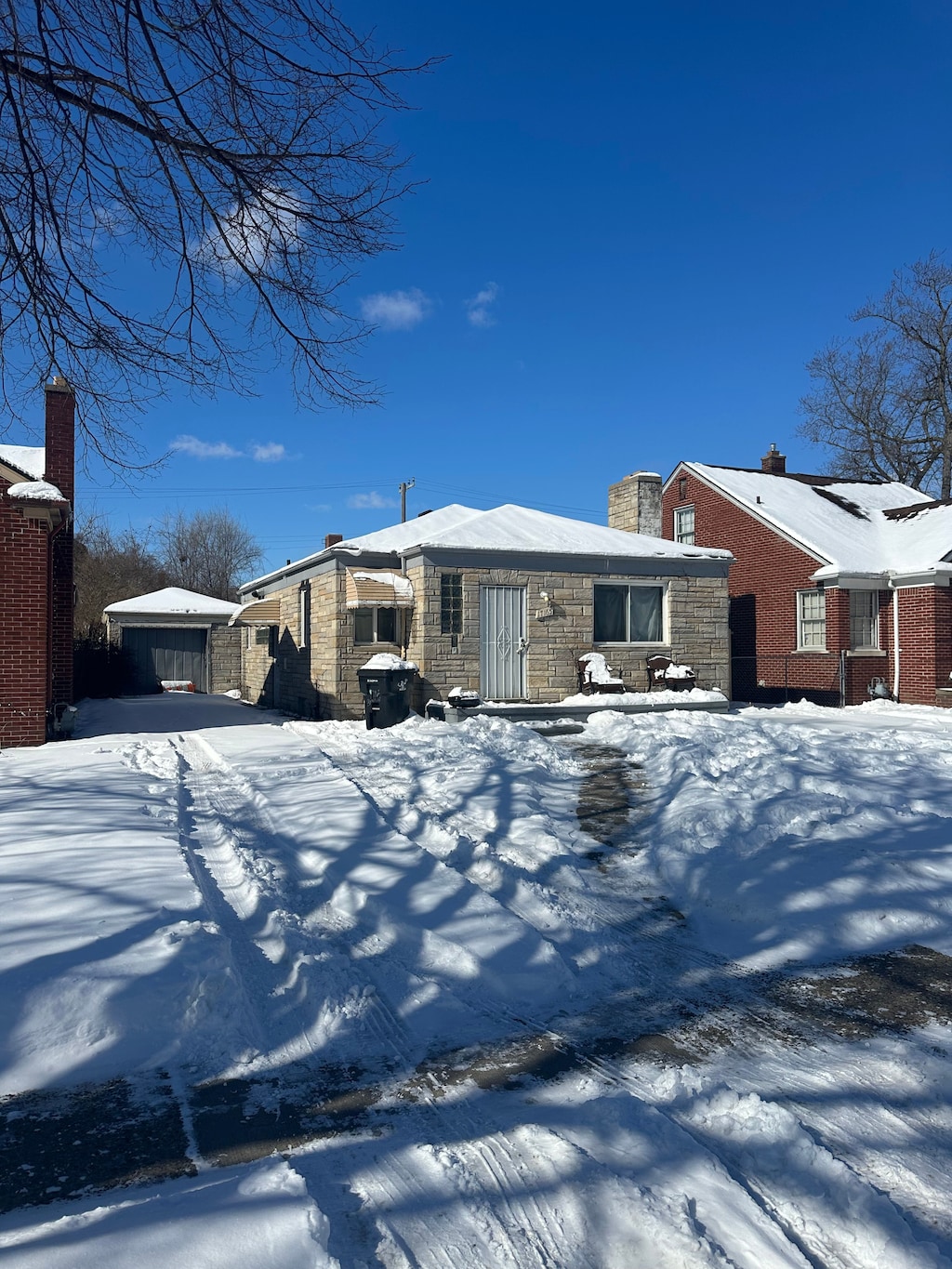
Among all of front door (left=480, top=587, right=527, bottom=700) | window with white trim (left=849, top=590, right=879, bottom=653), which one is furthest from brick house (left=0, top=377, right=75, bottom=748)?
window with white trim (left=849, top=590, right=879, bottom=653)

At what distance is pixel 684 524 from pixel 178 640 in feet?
51.8

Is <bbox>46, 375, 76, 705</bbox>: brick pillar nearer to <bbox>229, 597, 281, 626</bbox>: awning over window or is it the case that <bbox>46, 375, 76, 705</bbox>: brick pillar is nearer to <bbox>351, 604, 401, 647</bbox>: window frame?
<bbox>229, 597, 281, 626</bbox>: awning over window

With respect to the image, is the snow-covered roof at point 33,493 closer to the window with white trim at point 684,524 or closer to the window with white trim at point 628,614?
the window with white trim at point 628,614

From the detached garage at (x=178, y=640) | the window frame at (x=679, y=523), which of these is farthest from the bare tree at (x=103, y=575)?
the window frame at (x=679, y=523)

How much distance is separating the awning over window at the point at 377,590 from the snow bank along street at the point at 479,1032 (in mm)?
7766

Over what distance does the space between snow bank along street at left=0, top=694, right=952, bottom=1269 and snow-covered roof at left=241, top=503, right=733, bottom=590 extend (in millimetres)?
8914

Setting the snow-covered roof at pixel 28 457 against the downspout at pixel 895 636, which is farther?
the downspout at pixel 895 636

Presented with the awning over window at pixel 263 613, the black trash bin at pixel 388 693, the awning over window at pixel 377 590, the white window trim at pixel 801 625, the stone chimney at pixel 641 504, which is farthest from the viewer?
the stone chimney at pixel 641 504

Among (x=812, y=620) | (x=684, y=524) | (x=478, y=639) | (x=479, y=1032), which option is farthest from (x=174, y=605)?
(x=479, y=1032)

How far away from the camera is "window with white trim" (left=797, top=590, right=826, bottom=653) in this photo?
1931 cm

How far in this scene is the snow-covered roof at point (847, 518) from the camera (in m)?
19.0

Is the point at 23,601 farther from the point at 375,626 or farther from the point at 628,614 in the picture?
the point at 628,614

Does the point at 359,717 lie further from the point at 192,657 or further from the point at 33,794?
the point at 192,657

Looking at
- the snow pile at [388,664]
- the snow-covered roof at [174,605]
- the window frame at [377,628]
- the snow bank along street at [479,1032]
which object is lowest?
the snow bank along street at [479,1032]
